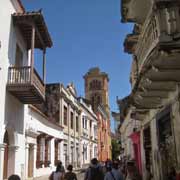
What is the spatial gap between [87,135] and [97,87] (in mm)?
31961

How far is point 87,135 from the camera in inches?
1647

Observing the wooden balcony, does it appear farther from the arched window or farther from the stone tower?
the arched window

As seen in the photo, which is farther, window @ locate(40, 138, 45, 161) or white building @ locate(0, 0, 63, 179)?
window @ locate(40, 138, 45, 161)

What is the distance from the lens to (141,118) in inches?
585

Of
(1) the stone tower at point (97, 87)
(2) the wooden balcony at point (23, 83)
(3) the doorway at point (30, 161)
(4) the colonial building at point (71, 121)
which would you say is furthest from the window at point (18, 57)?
(1) the stone tower at point (97, 87)

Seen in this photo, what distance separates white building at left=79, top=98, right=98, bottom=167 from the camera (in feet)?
126

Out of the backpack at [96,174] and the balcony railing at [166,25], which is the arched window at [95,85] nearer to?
the backpack at [96,174]

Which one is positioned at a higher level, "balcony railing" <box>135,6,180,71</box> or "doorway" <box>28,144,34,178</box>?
"balcony railing" <box>135,6,180,71</box>

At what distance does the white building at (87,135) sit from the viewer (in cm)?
3850

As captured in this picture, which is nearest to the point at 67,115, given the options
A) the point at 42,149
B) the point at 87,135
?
the point at 42,149

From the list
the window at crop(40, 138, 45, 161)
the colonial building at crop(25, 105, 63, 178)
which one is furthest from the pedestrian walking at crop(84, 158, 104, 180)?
the window at crop(40, 138, 45, 161)

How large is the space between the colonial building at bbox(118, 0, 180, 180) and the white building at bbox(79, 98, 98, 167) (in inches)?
937

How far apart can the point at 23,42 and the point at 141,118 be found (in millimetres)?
6356

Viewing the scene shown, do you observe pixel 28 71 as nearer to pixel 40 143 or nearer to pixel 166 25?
pixel 166 25
